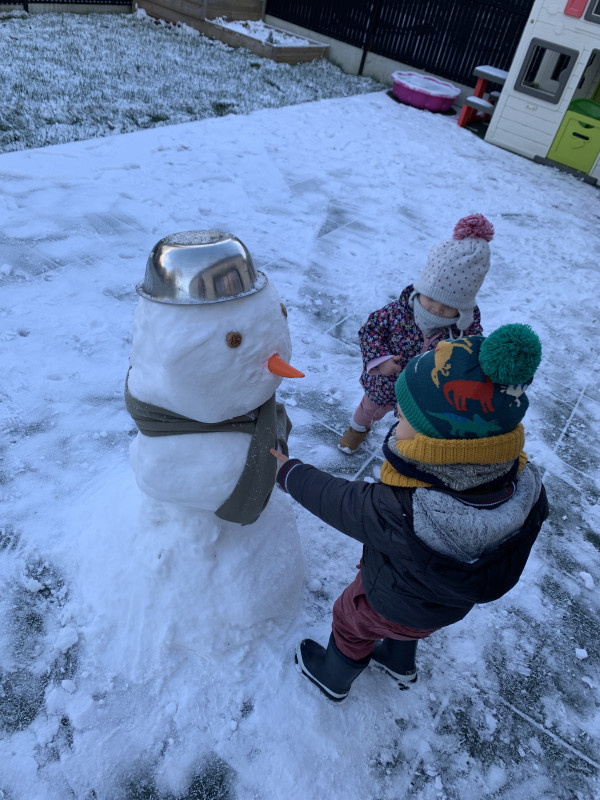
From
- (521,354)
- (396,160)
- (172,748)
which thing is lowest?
(172,748)

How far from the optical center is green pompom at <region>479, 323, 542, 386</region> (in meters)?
1.16

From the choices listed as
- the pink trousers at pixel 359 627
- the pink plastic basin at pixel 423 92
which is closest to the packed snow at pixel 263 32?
the pink plastic basin at pixel 423 92

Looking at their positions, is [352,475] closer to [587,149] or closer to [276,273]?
[276,273]

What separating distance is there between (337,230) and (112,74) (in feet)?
14.7

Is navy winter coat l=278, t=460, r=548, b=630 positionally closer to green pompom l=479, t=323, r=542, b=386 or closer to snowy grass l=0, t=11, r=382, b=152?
green pompom l=479, t=323, r=542, b=386

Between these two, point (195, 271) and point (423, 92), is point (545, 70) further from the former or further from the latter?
point (195, 271)

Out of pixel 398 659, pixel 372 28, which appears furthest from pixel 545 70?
pixel 398 659

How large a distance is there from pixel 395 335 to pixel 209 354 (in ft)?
4.08

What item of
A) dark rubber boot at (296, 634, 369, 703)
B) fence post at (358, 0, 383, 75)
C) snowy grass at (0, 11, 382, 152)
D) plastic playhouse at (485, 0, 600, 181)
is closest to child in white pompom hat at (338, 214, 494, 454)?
dark rubber boot at (296, 634, 369, 703)

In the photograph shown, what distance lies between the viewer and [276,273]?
4234 mm

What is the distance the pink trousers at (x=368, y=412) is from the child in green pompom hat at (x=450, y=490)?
1.17 metres

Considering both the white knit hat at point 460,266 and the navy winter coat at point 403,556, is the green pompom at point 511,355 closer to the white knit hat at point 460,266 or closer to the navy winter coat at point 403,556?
the navy winter coat at point 403,556

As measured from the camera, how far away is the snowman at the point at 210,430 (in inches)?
56.0

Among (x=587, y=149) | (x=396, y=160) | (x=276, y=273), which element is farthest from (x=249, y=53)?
(x=276, y=273)
